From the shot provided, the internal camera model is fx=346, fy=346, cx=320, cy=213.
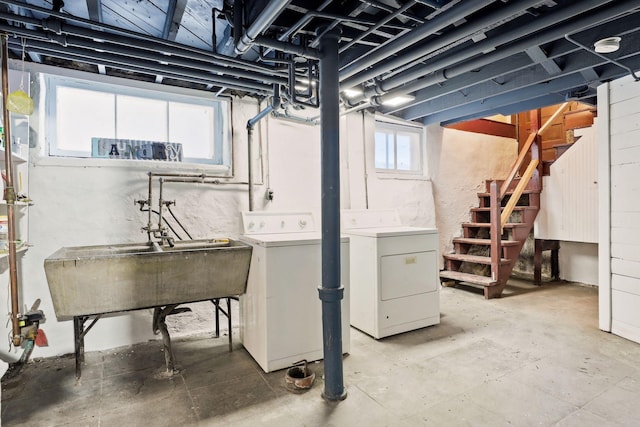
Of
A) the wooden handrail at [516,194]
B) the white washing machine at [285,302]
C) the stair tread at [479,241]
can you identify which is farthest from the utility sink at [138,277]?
the wooden handrail at [516,194]

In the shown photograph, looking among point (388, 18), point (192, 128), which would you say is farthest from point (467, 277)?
point (192, 128)

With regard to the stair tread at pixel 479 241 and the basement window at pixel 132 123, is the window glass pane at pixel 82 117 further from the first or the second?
the stair tread at pixel 479 241

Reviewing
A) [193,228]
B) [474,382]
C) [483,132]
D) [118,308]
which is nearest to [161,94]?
[193,228]

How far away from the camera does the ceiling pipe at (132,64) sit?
84.8 inches

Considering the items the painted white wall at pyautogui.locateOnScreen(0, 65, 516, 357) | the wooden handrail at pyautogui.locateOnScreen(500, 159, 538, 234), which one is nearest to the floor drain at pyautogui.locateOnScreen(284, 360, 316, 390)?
the painted white wall at pyautogui.locateOnScreen(0, 65, 516, 357)

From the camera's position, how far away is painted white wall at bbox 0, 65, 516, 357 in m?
2.56

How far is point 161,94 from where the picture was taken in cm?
299

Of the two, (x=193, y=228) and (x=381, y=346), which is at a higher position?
(x=193, y=228)

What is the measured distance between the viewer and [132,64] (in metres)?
2.32

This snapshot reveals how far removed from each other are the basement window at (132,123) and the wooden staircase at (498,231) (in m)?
3.09

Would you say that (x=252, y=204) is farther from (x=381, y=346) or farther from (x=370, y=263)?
(x=381, y=346)

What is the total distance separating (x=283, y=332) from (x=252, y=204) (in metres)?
1.32

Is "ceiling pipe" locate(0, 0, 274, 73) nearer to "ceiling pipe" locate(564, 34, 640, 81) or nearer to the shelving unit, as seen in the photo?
the shelving unit

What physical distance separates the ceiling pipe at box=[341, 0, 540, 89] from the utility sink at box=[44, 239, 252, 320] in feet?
5.13
